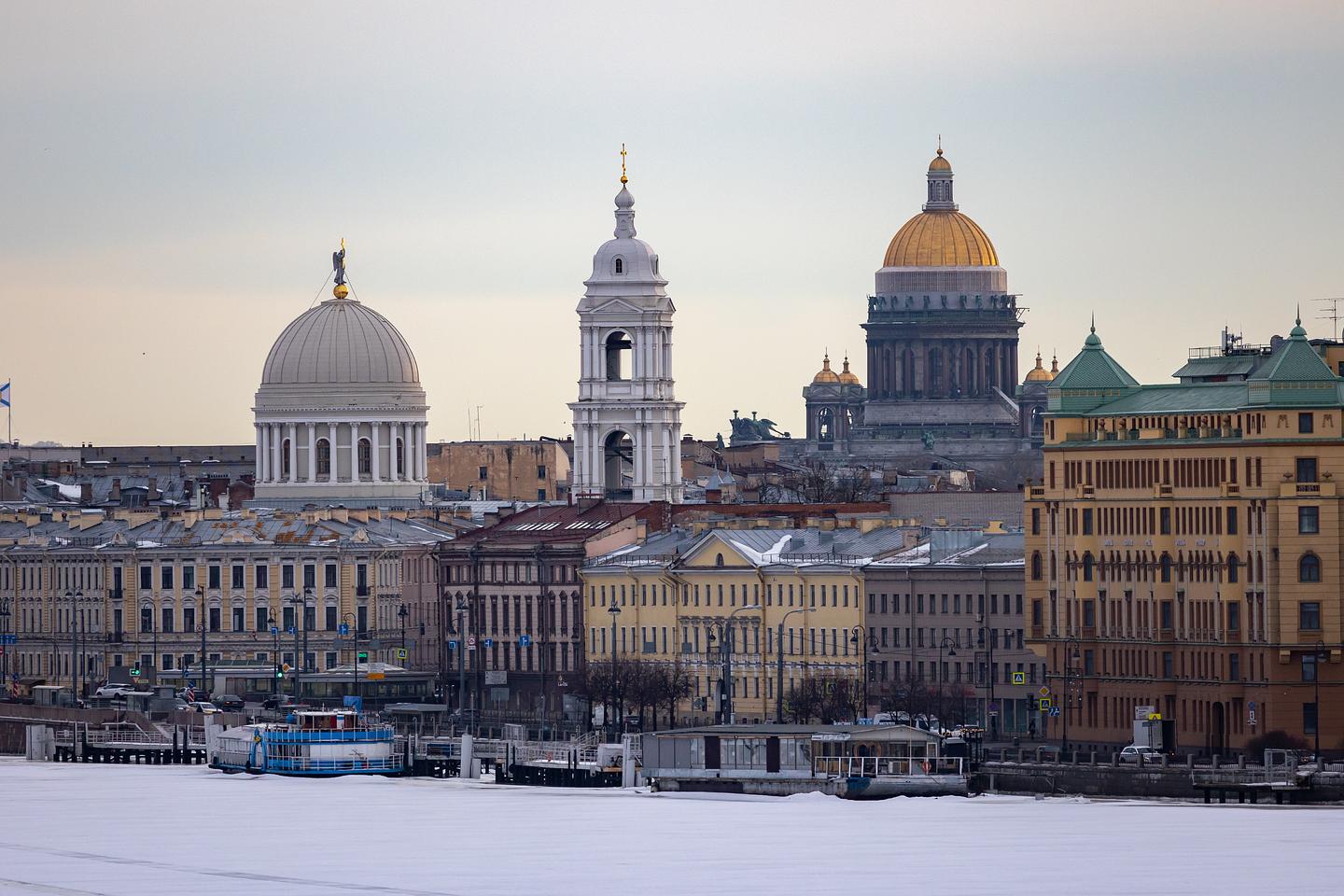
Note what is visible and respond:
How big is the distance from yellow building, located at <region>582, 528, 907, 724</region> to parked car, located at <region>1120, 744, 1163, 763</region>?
891 inches

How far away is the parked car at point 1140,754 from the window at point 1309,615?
458cm

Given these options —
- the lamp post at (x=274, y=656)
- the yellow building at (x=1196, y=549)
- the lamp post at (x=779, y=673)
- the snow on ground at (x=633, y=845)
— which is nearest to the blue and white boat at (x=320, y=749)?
the snow on ground at (x=633, y=845)

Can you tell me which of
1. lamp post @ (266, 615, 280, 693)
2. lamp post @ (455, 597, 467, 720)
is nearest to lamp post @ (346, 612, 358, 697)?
lamp post @ (266, 615, 280, 693)

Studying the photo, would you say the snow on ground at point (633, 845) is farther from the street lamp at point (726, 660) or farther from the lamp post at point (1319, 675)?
the street lamp at point (726, 660)

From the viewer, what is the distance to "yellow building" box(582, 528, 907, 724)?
15788cm

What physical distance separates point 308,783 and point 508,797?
10.3 meters

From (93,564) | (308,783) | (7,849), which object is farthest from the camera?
(93,564)

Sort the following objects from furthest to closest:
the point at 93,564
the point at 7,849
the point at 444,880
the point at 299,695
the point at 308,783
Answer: the point at 93,564 < the point at 299,695 < the point at 308,783 < the point at 7,849 < the point at 444,880

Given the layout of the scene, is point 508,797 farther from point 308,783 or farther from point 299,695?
point 299,695

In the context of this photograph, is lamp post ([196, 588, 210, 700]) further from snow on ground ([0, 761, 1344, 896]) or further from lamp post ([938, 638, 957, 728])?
snow on ground ([0, 761, 1344, 896])

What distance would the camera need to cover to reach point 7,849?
4505 inches

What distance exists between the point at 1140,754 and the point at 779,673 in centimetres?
2066

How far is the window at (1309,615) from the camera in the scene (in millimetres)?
132750

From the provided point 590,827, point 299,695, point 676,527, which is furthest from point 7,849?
point 676,527
